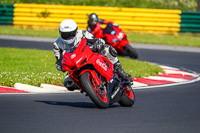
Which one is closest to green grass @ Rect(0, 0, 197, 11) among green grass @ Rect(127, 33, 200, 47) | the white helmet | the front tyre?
green grass @ Rect(127, 33, 200, 47)

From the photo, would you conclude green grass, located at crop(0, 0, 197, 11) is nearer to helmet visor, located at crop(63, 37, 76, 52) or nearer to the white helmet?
helmet visor, located at crop(63, 37, 76, 52)

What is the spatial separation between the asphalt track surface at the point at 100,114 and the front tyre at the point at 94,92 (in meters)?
0.13

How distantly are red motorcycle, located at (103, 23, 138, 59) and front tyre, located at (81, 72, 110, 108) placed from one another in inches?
344

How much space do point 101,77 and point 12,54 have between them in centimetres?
899

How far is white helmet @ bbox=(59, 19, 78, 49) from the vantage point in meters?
7.67

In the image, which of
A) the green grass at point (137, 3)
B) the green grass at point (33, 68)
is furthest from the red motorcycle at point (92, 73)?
the green grass at point (137, 3)

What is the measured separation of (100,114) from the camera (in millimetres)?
7289

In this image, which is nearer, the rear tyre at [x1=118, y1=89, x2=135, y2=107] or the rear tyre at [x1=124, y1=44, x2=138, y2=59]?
the rear tyre at [x1=118, y1=89, x2=135, y2=107]

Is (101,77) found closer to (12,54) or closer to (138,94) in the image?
(138,94)

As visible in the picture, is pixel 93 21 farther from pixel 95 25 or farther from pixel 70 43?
pixel 70 43

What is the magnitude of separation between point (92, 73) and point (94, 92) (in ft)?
1.03

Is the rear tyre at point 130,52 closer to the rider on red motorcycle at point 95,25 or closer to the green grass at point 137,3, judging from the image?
the rider on red motorcycle at point 95,25

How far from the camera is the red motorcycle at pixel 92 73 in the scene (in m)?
7.37

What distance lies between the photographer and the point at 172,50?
2048 cm
